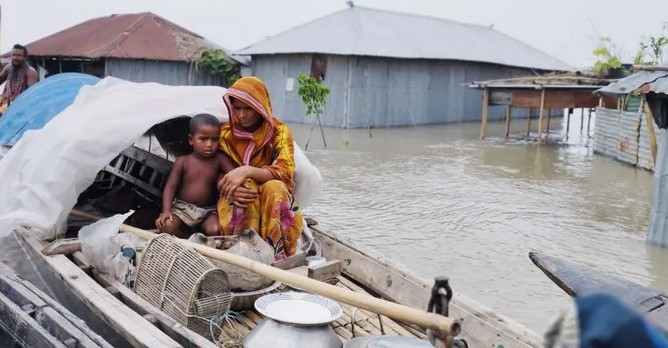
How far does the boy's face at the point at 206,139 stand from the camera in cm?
381

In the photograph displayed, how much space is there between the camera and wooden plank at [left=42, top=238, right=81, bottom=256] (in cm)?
344

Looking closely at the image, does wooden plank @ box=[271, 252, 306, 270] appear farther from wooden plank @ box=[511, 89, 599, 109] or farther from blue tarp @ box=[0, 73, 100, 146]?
wooden plank @ box=[511, 89, 599, 109]

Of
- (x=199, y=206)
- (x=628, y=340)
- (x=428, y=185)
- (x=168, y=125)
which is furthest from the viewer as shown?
(x=428, y=185)

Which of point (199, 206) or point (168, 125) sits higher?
point (168, 125)

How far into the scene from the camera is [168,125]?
4480 mm

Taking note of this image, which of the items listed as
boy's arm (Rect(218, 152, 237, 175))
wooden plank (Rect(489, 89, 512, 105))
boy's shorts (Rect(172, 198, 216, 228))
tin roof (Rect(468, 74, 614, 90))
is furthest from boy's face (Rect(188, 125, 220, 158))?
wooden plank (Rect(489, 89, 512, 105))

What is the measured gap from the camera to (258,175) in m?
3.65

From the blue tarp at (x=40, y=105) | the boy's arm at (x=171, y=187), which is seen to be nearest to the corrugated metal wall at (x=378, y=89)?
the blue tarp at (x=40, y=105)

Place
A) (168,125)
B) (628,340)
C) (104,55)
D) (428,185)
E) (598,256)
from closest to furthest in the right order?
(628,340) → (168,125) → (598,256) → (428,185) → (104,55)

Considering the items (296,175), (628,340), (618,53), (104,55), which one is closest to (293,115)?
(104,55)

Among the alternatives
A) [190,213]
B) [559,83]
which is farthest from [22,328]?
[559,83]

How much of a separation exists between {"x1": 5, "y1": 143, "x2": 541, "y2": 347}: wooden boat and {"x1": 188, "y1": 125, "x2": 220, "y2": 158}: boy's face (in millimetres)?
882

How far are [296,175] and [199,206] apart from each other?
0.67 meters

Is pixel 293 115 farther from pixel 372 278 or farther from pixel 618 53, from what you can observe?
pixel 372 278
